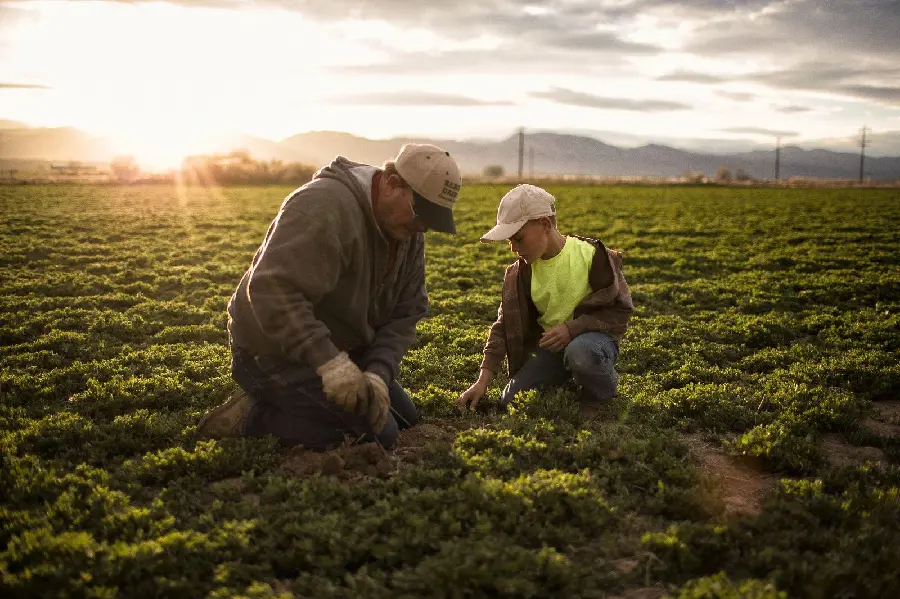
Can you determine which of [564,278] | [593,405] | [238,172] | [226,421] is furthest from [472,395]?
[238,172]

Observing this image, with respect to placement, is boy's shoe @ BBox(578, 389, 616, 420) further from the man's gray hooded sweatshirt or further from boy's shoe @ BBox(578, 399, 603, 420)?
the man's gray hooded sweatshirt

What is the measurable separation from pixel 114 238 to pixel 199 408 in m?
14.2

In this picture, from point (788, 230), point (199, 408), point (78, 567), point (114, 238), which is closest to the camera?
point (78, 567)

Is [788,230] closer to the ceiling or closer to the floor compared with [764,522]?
closer to the ceiling

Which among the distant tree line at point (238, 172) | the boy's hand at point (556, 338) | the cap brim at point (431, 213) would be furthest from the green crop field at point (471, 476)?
the distant tree line at point (238, 172)

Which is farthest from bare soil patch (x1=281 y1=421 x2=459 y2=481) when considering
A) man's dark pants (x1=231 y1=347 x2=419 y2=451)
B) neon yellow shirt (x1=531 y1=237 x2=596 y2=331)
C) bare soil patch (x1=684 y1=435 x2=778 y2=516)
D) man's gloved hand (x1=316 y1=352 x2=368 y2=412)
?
bare soil patch (x1=684 y1=435 x2=778 y2=516)

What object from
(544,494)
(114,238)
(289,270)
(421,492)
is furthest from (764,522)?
(114,238)

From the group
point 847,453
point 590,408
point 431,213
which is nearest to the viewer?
point 431,213

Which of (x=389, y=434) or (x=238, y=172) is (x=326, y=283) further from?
(x=238, y=172)

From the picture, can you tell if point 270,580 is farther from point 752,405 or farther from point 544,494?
point 752,405

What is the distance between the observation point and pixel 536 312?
21.6 ft

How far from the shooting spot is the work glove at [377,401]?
4965mm

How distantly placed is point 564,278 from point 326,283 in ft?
8.18

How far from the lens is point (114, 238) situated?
18.4 meters
